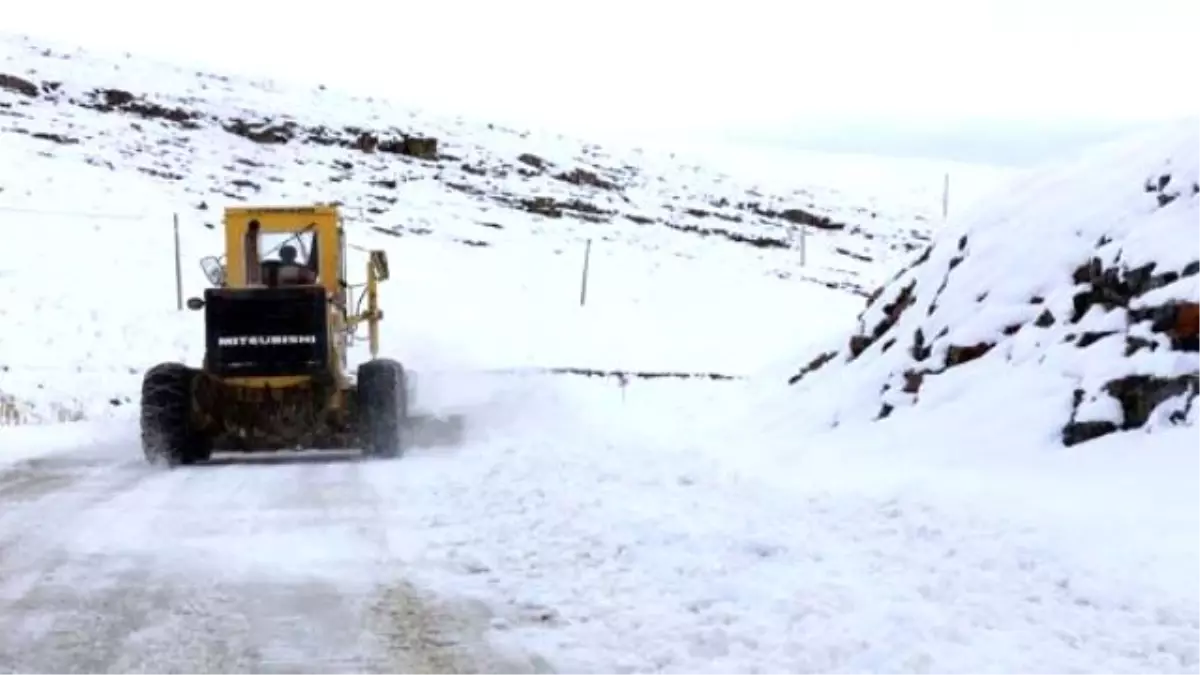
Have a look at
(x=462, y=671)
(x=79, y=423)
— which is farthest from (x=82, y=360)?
(x=462, y=671)

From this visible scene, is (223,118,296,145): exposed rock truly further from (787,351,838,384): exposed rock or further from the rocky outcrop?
the rocky outcrop

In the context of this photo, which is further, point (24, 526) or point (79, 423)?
point (79, 423)

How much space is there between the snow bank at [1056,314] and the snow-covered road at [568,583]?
1.27 metres

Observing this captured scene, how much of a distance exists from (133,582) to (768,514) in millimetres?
3376

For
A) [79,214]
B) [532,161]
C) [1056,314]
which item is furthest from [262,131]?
[1056,314]

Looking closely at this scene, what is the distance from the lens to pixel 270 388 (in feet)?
45.2

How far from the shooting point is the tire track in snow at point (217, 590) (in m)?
5.29

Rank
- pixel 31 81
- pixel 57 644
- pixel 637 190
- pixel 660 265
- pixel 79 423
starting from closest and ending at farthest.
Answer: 1. pixel 57 644
2. pixel 79 423
3. pixel 660 265
4. pixel 31 81
5. pixel 637 190

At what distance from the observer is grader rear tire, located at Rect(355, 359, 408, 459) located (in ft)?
43.7

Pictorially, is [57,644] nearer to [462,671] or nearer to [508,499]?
[462,671]

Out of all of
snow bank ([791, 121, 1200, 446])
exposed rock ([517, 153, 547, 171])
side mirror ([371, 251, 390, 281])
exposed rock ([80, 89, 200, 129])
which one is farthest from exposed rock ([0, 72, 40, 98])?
snow bank ([791, 121, 1200, 446])

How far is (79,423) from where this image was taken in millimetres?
17250

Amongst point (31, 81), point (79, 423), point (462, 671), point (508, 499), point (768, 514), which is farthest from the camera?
point (31, 81)

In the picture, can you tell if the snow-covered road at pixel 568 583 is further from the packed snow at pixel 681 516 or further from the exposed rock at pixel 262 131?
the exposed rock at pixel 262 131
